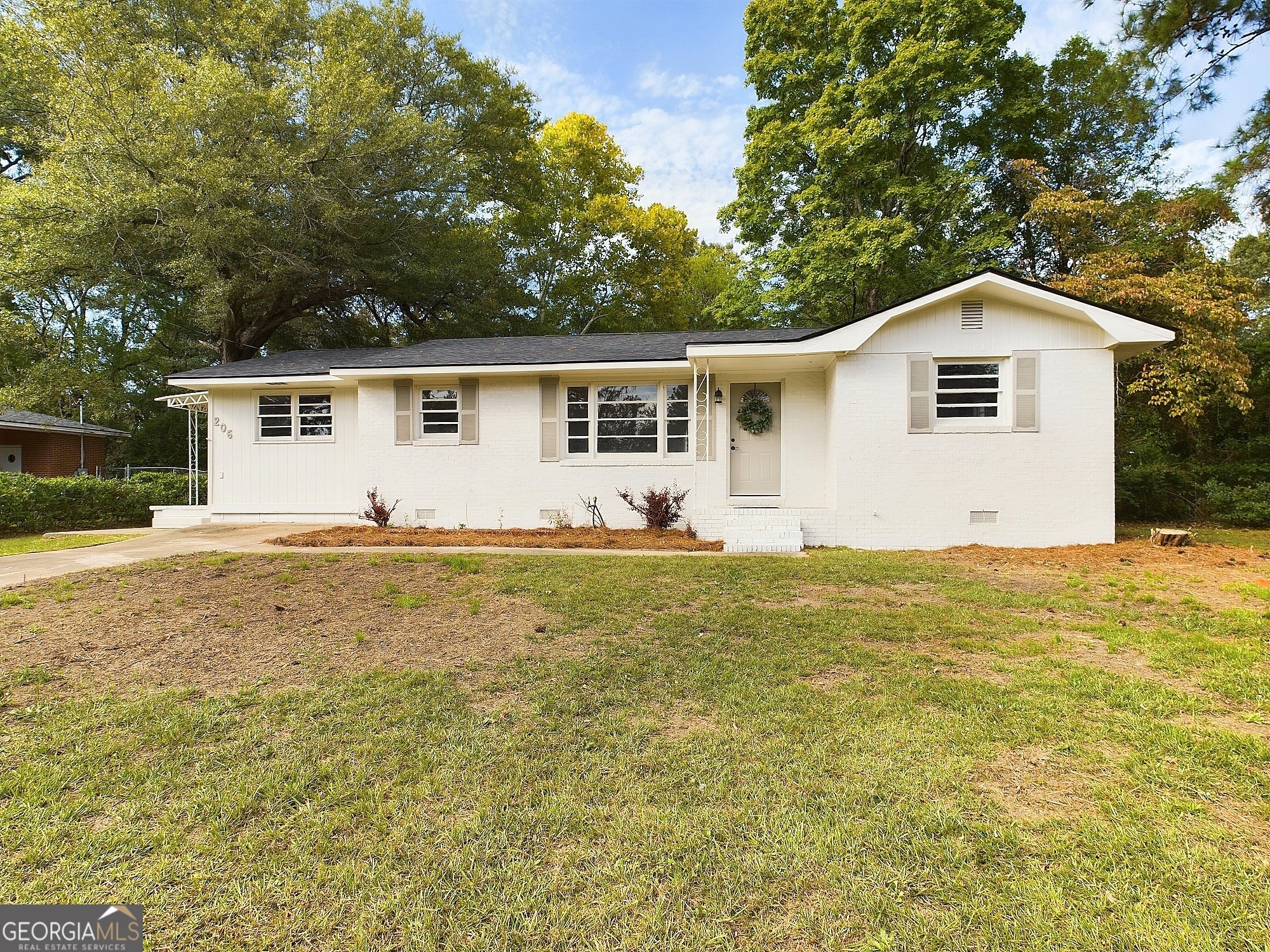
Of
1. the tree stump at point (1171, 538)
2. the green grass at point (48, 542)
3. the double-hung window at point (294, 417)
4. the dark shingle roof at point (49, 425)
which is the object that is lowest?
the green grass at point (48, 542)

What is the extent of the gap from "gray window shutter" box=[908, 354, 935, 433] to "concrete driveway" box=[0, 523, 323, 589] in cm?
1060

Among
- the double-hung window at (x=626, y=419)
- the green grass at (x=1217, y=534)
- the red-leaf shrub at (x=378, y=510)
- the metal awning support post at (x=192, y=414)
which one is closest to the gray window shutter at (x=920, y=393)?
the green grass at (x=1217, y=534)

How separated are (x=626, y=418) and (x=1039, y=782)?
8894 millimetres

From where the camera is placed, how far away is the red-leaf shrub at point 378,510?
10555 millimetres

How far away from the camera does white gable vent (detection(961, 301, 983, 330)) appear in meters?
8.74

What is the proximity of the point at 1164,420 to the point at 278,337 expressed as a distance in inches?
1136

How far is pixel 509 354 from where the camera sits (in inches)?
437

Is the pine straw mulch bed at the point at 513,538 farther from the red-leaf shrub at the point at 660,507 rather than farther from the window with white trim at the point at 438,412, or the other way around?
the window with white trim at the point at 438,412

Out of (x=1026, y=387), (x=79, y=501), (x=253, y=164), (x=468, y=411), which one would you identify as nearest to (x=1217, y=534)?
(x=1026, y=387)

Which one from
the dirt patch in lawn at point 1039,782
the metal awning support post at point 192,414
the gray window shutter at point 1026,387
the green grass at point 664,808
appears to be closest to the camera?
the green grass at point 664,808

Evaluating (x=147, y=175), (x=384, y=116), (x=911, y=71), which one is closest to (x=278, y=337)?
(x=147, y=175)

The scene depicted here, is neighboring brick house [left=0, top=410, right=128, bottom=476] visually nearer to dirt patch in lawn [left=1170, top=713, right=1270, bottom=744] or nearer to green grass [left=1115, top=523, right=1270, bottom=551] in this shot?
dirt patch in lawn [left=1170, top=713, right=1270, bottom=744]

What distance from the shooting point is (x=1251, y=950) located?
1600 mm

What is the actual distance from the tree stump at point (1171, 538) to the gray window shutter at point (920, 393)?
3.70m
